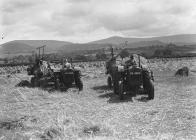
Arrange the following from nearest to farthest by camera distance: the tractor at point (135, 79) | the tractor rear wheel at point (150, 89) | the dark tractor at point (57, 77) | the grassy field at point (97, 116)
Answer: the grassy field at point (97, 116) < the tractor rear wheel at point (150, 89) < the tractor at point (135, 79) < the dark tractor at point (57, 77)

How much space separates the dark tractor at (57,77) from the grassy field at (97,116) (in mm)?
1977

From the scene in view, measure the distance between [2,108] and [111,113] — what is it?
516 centimetres

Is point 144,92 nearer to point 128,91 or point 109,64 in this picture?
point 128,91

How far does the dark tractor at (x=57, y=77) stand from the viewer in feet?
71.1

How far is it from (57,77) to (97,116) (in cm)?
1001

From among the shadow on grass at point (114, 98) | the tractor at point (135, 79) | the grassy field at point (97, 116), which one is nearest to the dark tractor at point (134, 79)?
the tractor at point (135, 79)

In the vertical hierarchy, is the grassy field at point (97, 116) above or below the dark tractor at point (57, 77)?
below

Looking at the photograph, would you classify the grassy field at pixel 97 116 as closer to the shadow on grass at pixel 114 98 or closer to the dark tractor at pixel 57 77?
the shadow on grass at pixel 114 98

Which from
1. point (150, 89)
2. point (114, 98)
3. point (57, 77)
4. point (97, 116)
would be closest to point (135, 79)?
point (150, 89)

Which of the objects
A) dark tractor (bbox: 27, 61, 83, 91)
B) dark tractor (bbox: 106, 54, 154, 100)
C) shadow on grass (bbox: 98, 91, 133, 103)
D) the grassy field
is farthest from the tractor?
dark tractor (bbox: 27, 61, 83, 91)

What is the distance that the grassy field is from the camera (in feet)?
32.7

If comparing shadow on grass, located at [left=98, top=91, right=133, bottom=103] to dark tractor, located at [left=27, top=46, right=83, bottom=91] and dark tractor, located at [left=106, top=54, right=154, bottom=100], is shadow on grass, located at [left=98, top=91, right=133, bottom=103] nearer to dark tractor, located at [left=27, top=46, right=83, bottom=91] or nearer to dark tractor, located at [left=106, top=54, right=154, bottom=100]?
dark tractor, located at [left=106, top=54, right=154, bottom=100]

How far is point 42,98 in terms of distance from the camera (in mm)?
18641

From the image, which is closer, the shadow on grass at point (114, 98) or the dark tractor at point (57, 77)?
the shadow on grass at point (114, 98)
